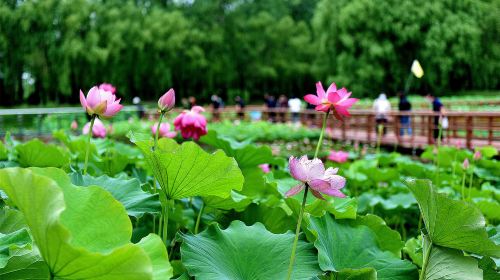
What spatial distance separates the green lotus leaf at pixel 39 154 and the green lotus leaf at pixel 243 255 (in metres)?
0.83

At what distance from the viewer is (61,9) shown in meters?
19.1

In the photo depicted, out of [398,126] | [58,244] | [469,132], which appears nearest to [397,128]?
[398,126]

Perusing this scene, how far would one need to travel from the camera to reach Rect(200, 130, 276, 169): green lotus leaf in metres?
1.73

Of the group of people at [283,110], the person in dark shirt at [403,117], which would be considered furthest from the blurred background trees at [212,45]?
the person in dark shirt at [403,117]

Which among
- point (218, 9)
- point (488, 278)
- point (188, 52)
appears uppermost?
point (218, 9)

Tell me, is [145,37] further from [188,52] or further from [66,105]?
[66,105]

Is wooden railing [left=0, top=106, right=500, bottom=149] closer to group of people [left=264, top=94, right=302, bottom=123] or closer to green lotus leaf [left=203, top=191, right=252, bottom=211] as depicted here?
group of people [left=264, top=94, right=302, bottom=123]

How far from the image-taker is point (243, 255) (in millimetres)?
943

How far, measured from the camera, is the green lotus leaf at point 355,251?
992 millimetres

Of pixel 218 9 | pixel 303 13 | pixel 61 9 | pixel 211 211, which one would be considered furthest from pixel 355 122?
pixel 303 13

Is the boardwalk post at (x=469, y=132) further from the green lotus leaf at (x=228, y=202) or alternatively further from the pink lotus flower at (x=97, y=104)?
the pink lotus flower at (x=97, y=104)

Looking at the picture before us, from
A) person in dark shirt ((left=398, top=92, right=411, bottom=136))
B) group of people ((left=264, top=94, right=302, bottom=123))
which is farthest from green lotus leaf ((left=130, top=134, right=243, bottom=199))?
group of people ((left=264, top=94, right=302, bottom=123))

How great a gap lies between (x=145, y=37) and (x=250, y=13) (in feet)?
29.2

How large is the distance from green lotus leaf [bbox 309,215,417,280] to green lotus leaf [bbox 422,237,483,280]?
79 mm
